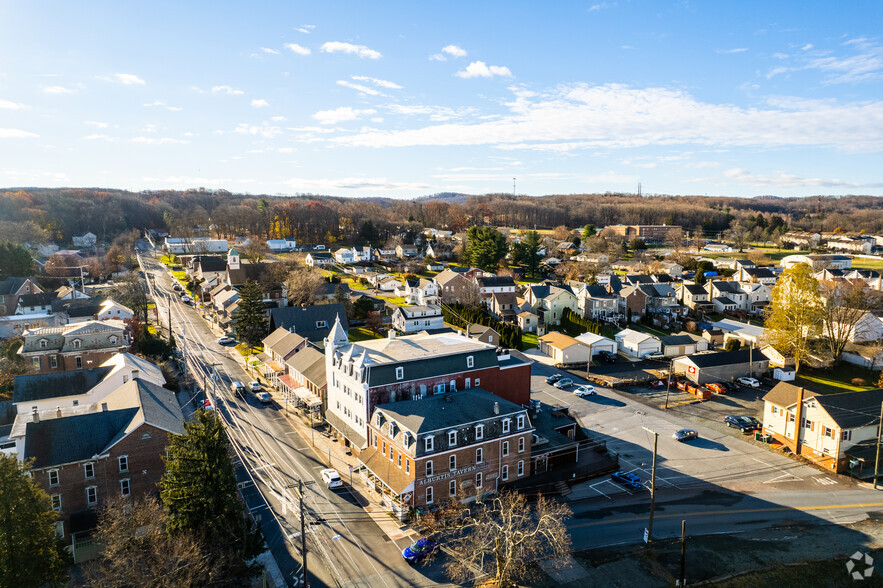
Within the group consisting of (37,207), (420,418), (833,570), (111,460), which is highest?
(37,207)

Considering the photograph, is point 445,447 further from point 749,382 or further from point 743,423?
point 749,382

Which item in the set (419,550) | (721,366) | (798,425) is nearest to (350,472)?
(419,550)

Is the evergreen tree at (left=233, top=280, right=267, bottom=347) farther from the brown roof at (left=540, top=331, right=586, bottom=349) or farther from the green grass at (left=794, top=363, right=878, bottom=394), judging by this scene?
the green grass at (left=794, top=363, right=878, bottom=394)

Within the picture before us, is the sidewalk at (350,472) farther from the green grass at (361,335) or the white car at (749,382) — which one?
the white car at (749,382)

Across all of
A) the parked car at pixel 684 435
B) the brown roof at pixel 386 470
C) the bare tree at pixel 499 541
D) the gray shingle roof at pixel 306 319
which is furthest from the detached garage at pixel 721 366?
the gray shingle roof at pixel 306 319

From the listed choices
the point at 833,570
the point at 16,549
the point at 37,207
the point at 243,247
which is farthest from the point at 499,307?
the point at 37,207

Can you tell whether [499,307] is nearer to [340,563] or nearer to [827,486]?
[827,486]
